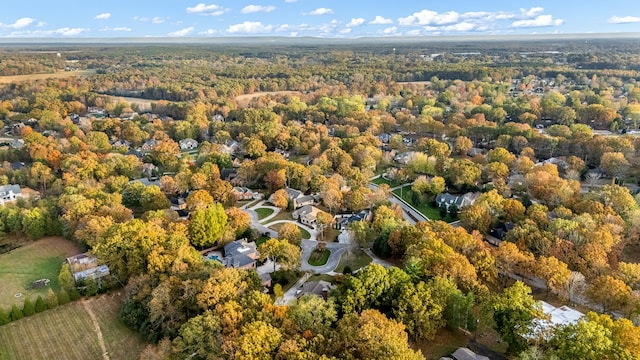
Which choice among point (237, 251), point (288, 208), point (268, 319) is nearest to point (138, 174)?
point (288, 208)

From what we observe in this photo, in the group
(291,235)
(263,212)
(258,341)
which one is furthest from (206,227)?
(258,341)

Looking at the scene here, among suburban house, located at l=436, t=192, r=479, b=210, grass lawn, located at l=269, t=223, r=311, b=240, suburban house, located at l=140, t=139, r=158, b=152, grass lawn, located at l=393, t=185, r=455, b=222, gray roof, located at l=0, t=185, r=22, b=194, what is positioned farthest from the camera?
suburban house, located at l=140, t=139, r=158, b=152

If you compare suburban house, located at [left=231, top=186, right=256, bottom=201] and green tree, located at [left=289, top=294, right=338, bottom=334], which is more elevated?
green tree, located at [left=289, top=294, right=338, bottom=334]

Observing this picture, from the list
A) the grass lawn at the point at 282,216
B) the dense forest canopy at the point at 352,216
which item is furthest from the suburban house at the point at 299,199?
the grass lawn at the point at 282,216

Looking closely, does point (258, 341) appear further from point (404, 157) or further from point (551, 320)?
point (404, 157)

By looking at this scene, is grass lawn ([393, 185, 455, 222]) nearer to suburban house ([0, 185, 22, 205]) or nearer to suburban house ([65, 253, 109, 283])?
suburban house ([65, 253, 109, 283])

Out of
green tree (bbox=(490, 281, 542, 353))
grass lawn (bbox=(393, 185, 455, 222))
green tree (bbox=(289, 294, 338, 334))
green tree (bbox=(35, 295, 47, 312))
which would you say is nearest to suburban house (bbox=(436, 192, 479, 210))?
grass lawn (bbox=(393, 185, 455, 222))
